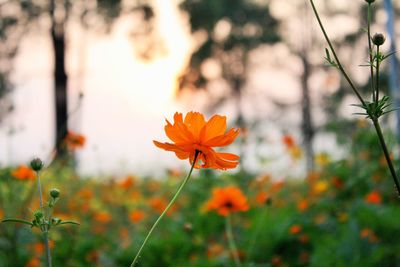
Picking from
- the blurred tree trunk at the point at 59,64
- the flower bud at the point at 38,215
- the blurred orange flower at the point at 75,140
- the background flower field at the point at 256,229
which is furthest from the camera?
the blurred tree trunk at the point at 59,64

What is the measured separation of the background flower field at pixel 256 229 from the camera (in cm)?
221

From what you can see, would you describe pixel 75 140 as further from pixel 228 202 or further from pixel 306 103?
pixel 306 103

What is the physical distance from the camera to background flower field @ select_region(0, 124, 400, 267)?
87.0 inches

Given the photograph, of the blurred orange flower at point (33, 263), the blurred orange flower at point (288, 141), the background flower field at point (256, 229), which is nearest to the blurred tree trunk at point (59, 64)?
the background flower field at point (256, 229)

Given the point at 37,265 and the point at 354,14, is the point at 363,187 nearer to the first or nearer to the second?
the point at 37,265

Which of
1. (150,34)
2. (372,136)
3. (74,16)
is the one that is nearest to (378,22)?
(150,34)

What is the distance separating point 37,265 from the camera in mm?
2346

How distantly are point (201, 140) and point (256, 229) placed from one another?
155cm

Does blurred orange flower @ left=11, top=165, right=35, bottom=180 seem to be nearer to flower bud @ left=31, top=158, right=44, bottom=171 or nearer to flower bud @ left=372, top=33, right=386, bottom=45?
flower bud @ left=31, top=158, right=44, bottom=171

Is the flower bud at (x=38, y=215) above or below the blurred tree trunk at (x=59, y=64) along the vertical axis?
below

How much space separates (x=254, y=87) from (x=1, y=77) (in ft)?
25.5

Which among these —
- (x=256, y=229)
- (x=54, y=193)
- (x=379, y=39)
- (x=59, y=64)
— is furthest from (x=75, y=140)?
(x=59, y=64)

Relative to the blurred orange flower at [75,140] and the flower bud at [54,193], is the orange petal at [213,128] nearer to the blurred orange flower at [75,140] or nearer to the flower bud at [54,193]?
the flower bud at [54,193]

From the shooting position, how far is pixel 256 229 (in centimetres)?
231
